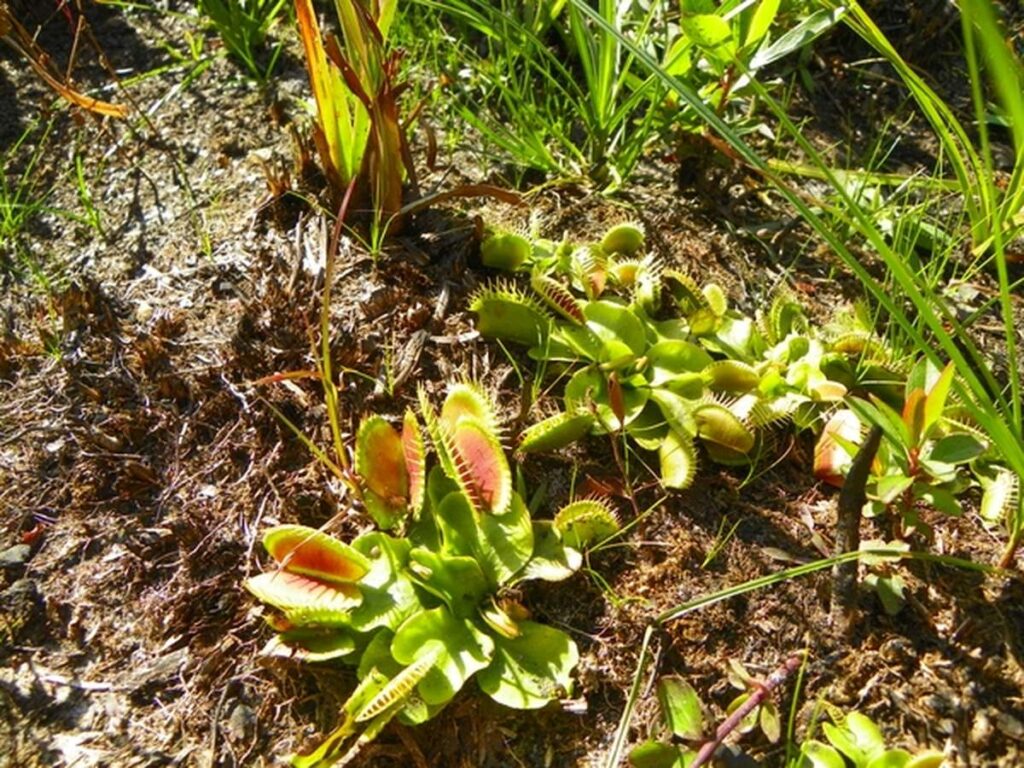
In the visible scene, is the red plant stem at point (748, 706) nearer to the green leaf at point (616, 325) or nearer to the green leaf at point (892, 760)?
the green leaf at point (892, 760)

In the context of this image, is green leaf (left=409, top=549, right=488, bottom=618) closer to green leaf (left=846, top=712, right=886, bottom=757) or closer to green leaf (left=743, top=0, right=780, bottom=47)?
green leaf (left=846, top=712, right=886, bottom=757)

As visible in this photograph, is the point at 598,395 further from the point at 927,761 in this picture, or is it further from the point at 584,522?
the point at 927,761

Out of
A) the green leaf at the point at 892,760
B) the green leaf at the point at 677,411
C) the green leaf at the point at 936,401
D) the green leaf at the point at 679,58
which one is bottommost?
the green leaf at the point at 892,760

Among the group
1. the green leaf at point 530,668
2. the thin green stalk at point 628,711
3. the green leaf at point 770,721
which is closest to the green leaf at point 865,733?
the green leaf at point 770,721

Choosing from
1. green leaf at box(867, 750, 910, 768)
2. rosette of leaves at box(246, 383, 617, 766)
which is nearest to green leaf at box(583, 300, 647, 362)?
rosette of leaves at box(246, 383, 617, 766)

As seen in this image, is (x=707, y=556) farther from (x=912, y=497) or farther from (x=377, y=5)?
(x=377, y=5)

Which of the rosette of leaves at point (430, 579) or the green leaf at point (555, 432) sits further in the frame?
the green leaf at point (555, 432)
